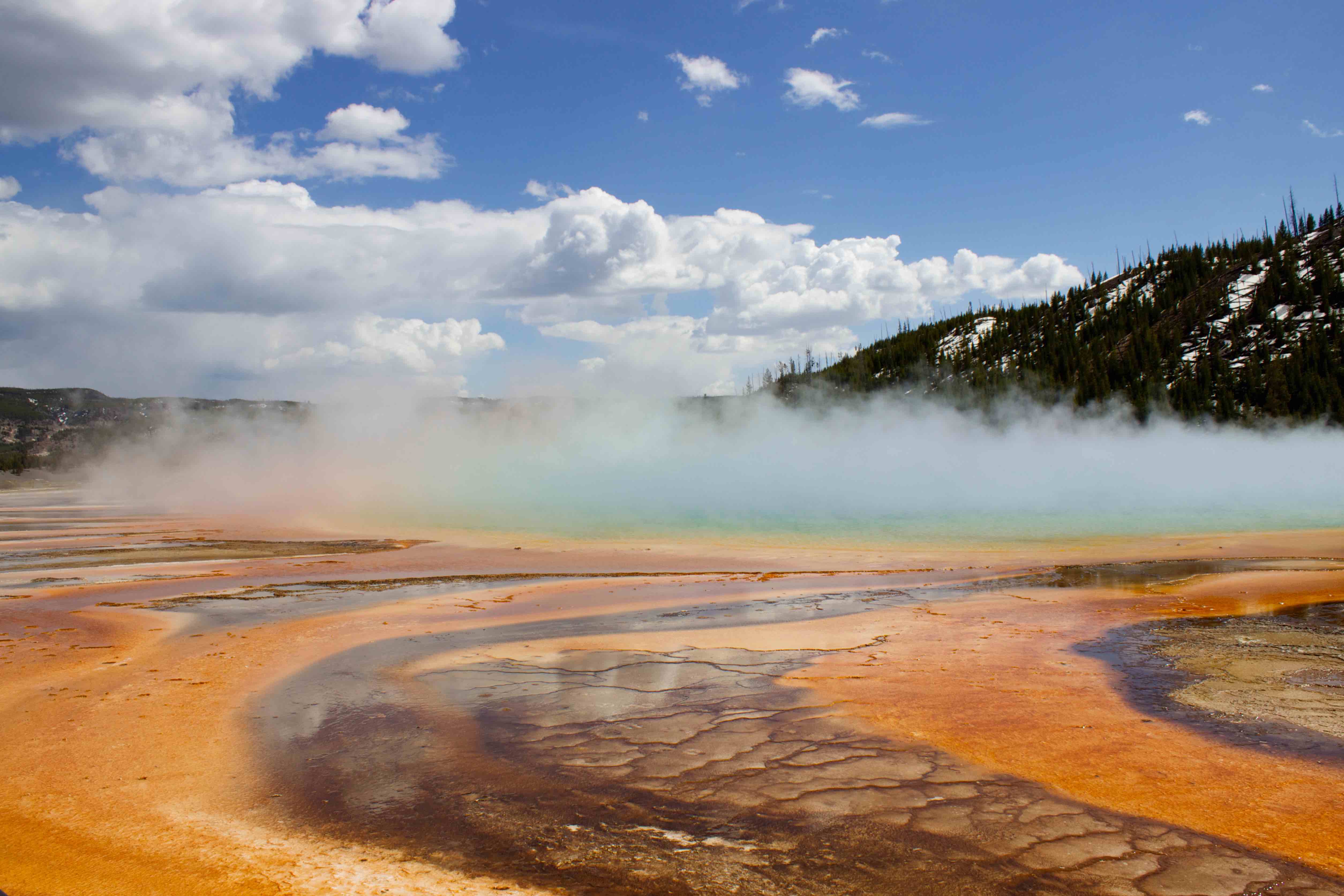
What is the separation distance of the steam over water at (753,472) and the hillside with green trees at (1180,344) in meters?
5.24

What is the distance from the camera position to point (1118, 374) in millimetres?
94188

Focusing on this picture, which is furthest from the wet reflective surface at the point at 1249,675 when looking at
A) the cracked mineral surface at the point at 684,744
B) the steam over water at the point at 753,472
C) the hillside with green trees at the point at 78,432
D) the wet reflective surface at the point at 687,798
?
the hillside with green trees at the point at 78,432

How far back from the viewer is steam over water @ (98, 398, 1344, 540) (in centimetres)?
2950

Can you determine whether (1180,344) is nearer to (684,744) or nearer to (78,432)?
(684,744)

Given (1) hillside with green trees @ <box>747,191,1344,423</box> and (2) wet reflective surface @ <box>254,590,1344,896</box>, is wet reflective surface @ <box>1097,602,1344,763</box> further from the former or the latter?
(1) hillside with green trees @ <box>747,191,1344,423</box>

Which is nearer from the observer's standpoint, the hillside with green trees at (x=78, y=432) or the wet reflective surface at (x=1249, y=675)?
the wet reflective surface at (x=1249, y=675)

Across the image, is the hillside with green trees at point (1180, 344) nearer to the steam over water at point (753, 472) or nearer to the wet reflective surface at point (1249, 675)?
the steam over water at point (753, 472)

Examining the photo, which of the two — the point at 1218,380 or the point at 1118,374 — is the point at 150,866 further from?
the point at 1118,374

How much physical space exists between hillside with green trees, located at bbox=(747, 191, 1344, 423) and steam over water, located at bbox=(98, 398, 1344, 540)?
524 centimetres

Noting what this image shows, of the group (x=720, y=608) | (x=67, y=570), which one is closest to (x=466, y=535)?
(x=67, y=570)

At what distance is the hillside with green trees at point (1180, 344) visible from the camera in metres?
79.6

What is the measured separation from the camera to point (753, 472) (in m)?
65.1

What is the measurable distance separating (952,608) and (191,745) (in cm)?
943

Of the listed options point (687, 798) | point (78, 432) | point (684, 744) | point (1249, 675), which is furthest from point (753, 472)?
point (78, 432)
